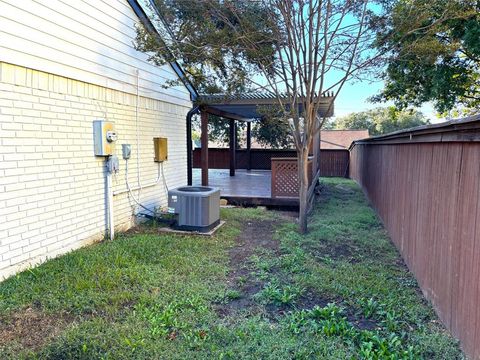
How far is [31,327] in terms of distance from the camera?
267cm

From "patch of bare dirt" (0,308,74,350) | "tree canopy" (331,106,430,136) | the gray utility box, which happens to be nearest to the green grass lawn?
"patch of bare dirt" (0,308,74,350)

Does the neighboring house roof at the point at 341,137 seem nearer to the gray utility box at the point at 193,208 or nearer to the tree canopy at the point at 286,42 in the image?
the tree canopy at the point at 286,42

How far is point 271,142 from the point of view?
1902 centimetres

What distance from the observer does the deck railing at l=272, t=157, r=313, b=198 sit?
26.5 feet

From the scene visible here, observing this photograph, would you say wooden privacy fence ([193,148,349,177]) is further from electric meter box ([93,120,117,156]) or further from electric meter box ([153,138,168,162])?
electric meter box ([93,120,117,156])

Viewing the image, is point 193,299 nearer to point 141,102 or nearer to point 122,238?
point 122,238

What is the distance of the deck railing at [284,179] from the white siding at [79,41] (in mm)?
3177

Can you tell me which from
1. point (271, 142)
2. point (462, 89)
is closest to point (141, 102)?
point (462, 89)

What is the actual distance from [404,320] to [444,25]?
720 centimetres

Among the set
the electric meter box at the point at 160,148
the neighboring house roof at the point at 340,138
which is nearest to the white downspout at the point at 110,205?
the electric meter box at the point at 160,148

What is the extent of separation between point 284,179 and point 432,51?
12.9 feet

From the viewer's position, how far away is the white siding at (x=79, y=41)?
3635 millimetres

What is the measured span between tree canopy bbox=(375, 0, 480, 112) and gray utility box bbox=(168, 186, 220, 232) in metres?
3.82

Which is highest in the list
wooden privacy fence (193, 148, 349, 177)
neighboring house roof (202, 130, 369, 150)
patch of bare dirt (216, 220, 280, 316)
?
neighboring house roof (202, 130, 369, 150)
